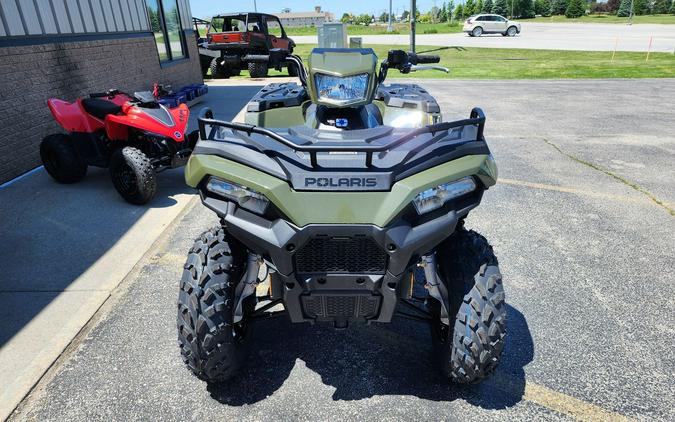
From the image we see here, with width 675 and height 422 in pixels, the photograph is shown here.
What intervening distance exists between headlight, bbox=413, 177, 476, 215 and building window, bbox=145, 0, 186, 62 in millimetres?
10039

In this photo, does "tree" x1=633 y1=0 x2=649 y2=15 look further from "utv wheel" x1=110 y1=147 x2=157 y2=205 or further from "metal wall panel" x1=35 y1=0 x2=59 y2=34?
"utv wheel" x1=110 y1=147 x2=157 y2=205

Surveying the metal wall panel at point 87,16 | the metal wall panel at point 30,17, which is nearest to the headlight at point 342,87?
the metal wall panel at point 30,17

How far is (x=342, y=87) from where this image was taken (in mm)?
2625

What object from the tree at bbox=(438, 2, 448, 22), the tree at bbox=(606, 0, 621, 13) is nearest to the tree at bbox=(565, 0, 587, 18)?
the tree at bbox=(606, 0, 621, 13)

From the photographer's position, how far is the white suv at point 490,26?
3400cm

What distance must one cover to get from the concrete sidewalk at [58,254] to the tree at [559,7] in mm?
81162

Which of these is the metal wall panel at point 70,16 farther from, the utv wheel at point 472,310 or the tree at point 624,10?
the tree at point 624,10

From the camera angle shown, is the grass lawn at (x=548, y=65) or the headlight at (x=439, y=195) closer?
the headlight at (x=439, y=195)

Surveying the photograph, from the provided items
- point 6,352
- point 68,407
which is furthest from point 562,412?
point 6,352

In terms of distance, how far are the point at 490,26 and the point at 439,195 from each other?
37.7m

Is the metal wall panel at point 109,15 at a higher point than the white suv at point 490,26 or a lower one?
higher

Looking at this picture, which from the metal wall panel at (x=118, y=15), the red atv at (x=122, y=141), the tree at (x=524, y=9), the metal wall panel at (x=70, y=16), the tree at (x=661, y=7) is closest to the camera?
the red atv at (x=122, y=141)

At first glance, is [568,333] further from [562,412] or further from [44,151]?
[44,151]

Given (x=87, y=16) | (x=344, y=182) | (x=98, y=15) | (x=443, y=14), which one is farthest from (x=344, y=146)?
(x=443, y=14)
